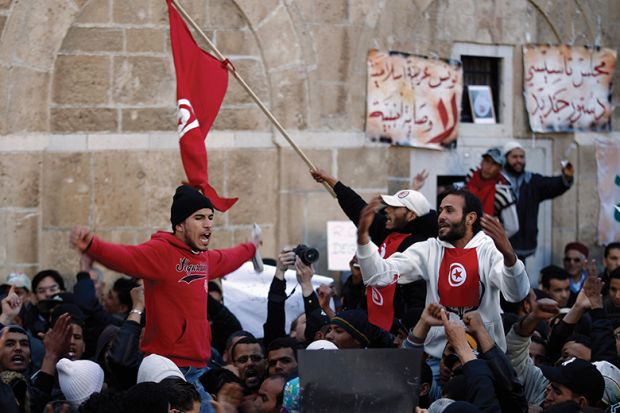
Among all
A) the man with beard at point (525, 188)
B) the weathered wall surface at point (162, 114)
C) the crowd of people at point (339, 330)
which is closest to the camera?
the crowd of people at point (339, 330)

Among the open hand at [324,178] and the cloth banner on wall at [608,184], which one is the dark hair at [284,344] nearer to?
the open hand at [324,178]

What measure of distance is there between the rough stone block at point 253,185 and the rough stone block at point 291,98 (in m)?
0.36

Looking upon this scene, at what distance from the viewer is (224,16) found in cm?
1352

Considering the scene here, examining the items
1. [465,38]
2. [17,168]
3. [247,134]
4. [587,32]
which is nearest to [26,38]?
[17,168]

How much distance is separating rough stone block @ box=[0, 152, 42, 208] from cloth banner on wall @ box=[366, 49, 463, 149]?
11.0ft

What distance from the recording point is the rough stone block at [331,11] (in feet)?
45.3

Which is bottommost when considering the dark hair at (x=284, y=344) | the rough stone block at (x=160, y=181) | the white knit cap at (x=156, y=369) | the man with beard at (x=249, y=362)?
the man with beard at (x=249, y=362)

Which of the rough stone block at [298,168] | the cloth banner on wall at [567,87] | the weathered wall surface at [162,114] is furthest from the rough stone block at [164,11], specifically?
the cloth banner on wall at [567,87]

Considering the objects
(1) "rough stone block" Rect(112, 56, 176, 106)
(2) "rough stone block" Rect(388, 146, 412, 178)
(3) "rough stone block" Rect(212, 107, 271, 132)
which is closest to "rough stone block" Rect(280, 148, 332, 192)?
(3) "rough stone block" Rect(212, 107, 271, 132)

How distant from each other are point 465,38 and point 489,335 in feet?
25.3

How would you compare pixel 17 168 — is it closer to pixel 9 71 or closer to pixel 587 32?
pixel 9 71

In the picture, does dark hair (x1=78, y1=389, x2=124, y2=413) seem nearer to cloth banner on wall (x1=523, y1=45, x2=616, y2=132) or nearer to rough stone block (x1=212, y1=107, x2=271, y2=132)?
rough stone block (x1=212, y1=107, x2=271, y2=132)

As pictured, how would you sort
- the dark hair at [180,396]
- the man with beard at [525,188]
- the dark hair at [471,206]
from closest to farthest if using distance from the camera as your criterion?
the dark hair at [180,396]
the dark hair at [471,206]
the man with beard at [525,188]

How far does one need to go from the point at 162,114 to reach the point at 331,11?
2.04m
